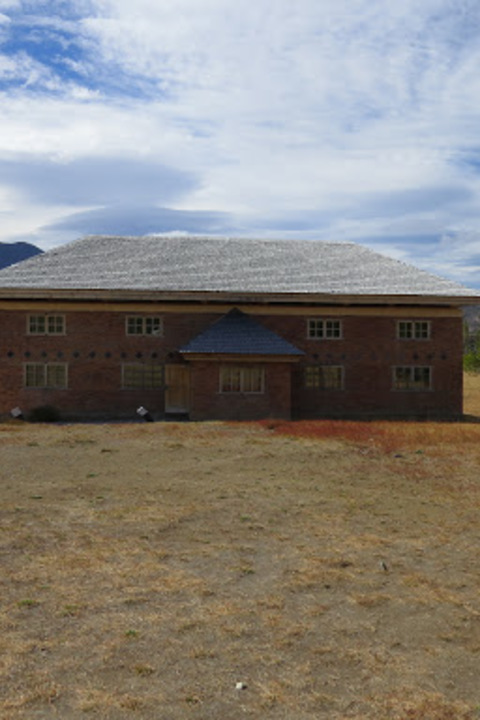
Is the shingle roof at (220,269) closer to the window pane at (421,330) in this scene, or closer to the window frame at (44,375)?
the window pane at (421,330)

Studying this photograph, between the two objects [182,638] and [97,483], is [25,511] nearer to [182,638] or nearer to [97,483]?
[97,483]

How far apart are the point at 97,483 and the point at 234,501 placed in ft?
10.9

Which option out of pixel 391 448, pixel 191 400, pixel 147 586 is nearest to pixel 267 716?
pixel 147 586

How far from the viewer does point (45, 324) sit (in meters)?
28.3

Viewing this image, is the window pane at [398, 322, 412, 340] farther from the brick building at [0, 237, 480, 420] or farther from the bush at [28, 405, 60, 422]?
the bush at [28, 405, 60, 422]

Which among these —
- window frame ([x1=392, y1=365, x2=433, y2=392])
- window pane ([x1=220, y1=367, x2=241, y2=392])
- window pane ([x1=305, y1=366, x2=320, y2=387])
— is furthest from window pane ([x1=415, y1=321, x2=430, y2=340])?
window pane ([x1=220, y1=367, x2=241, y2=392])

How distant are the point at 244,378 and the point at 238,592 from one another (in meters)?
18.9

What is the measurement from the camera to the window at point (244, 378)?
88.6 feet

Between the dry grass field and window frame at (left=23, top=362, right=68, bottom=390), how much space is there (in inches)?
472

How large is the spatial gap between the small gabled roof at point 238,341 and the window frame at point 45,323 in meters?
5.47

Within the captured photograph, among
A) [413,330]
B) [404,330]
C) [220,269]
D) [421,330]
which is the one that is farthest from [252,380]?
[421,330]

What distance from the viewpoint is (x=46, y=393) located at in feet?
92.7

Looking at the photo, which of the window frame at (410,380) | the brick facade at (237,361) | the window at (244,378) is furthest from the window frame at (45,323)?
the window frame at (410,380)

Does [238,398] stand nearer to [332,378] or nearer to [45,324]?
[332,378]
